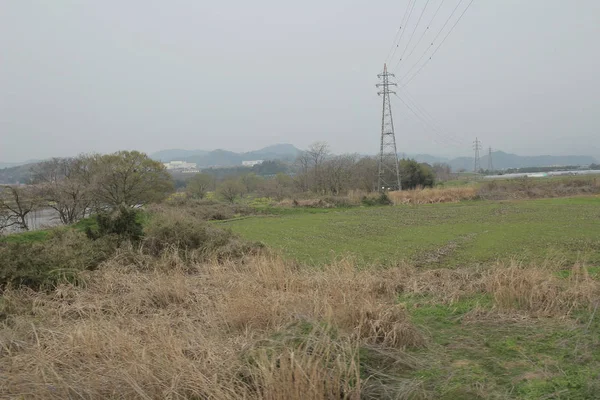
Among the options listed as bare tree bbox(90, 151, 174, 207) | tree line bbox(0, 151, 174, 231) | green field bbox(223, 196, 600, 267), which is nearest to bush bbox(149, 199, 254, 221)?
bare tree bbox(90, 151, 174, 207)

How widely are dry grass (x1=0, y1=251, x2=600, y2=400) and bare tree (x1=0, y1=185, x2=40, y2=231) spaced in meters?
20.2

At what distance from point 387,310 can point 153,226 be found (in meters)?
9.63

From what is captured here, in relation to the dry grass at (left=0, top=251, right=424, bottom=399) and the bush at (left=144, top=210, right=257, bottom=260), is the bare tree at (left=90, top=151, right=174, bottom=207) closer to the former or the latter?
the bush at (left=144, top=210, right=257, bottom=260)

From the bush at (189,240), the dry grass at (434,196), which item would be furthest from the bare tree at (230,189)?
the bush at (189,240)

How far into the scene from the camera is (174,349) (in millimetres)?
3697

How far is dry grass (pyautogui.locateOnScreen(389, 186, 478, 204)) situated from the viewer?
3875 cm

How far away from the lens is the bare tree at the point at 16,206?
23.2 meters

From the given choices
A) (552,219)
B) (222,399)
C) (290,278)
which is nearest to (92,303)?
(290,278)

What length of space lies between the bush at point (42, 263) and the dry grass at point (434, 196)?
33088 millimetres

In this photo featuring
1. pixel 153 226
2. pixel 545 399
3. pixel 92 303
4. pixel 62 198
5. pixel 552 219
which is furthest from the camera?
pixel 62 198

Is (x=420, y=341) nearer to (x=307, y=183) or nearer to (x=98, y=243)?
(x=98, y=243)

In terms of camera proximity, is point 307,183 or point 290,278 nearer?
point 290,278

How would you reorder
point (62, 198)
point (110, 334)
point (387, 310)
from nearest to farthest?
point (110, 334)
point (387, 310)
point (62, 198)

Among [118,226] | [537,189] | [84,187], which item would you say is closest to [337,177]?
[537,189]
